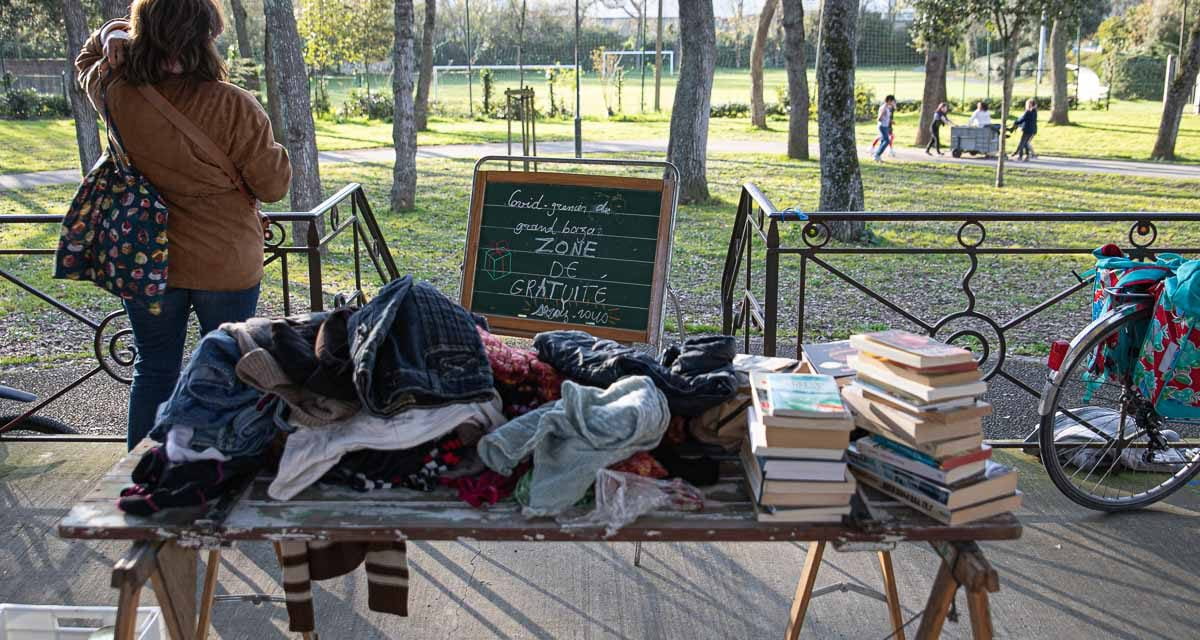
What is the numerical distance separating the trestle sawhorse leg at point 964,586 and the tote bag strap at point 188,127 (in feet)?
7.93

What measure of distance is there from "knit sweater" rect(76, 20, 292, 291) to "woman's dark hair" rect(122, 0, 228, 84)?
2.0 inches

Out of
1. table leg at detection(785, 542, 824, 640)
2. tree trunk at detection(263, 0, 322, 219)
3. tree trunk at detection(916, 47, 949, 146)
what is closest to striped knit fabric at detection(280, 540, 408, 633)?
table leg at detection(785, 542, 824, 640)

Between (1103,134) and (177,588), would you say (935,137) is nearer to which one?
(1103,134)

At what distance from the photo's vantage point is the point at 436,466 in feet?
7.93

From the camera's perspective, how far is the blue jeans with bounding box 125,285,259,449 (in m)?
3.31

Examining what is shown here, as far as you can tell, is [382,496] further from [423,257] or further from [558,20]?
[558,20]

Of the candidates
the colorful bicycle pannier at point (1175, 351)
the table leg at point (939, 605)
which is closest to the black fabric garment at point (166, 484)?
the table leg at point (939, 605)

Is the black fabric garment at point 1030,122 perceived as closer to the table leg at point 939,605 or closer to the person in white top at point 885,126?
the person in white top at point 885,126

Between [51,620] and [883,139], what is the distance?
20874mm

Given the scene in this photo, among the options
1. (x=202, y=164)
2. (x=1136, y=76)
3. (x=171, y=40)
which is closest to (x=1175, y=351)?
(x=202, y=164)

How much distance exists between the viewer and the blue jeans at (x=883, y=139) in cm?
2112

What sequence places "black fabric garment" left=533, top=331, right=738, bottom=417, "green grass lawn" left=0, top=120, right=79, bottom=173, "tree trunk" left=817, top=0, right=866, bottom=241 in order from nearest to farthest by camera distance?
"black fabric garment" left=533, top=331, right=738, bottom=417 → "tree trunk" left=817, top=0, right=866, bottom=241 → "green grass lawn" left=0, top=120, right=79, bottom=173

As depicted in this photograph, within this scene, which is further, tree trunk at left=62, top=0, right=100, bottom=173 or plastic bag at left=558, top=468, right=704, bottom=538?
tree trunk at left=62, top=0, right=100, bottom=173

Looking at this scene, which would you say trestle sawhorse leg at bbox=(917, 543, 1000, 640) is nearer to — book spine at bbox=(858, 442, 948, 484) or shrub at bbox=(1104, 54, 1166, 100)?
book spine at bbox=(858, 442, 948, 484)
